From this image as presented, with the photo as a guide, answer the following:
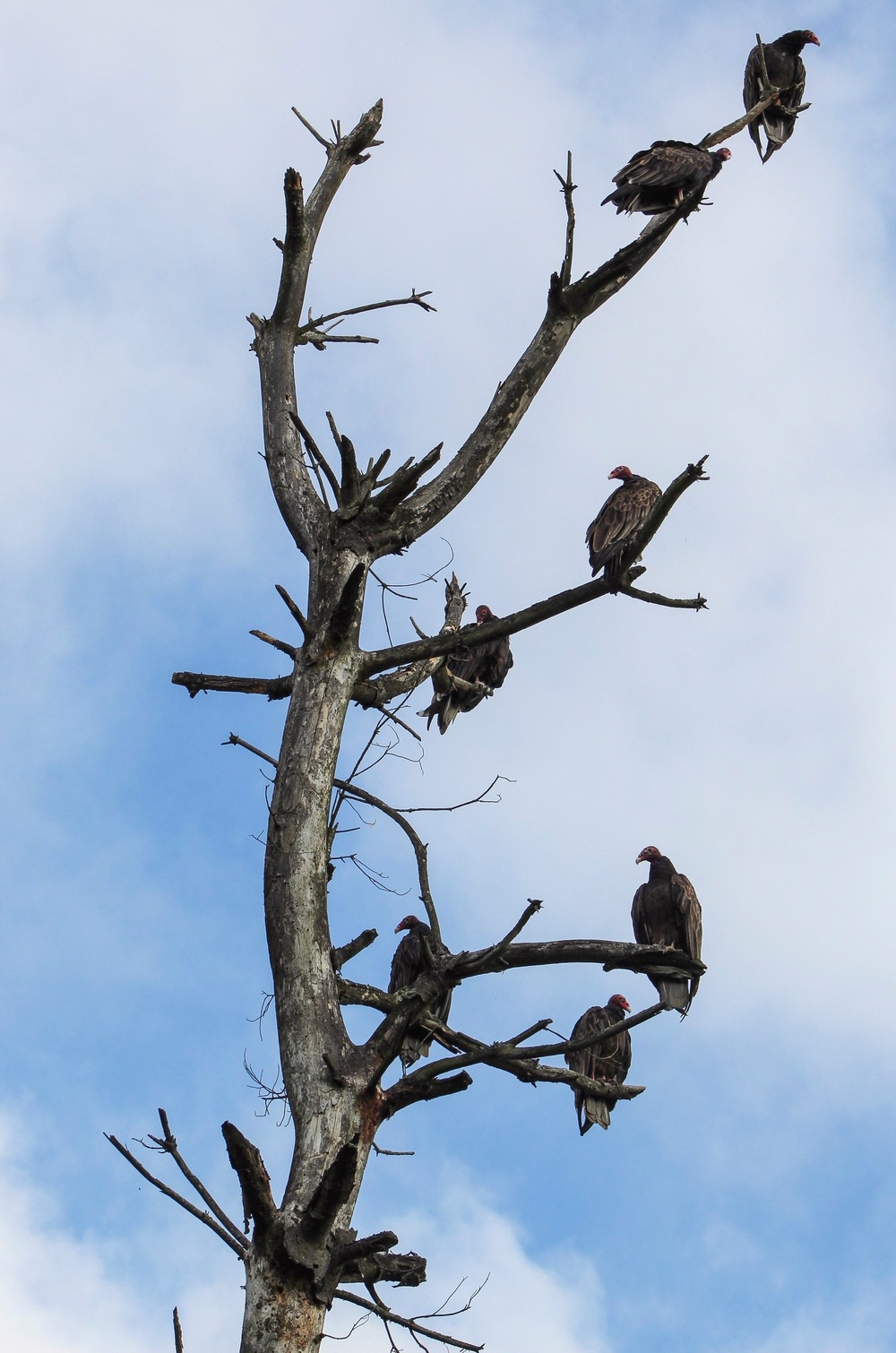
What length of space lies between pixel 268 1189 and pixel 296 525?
228cm

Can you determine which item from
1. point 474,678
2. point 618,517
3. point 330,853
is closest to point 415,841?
point 330,853

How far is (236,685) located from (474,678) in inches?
153

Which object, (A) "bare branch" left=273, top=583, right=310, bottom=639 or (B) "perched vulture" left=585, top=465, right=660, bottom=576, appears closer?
(A) "bare branch" left=273, top=583, right=310, bottom=639

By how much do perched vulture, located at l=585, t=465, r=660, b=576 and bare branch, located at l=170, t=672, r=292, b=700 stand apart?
205 cm

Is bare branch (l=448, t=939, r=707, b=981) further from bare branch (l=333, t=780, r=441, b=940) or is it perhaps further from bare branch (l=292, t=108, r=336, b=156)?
bare branch (l=292, t=108, r=336, b=156)

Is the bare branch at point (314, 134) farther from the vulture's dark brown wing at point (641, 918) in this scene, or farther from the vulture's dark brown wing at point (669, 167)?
the vulture's dark brown wing at point (641, 918)

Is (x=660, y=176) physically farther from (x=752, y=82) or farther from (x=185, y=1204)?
(x=185, y=1204)

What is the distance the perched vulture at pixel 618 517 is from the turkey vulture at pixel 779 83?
7.00ft

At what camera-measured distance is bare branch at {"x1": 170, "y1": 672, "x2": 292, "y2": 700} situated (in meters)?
4.01

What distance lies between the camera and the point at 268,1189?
273 centimetres

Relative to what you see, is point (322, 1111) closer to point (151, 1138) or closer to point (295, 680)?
point (151, 1138)

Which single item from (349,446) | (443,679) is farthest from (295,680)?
(443,679)

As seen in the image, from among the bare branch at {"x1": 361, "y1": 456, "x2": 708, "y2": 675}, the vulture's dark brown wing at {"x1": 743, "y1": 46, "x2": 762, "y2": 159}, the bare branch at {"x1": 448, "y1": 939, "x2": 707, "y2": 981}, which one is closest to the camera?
the bare branch at {"x1": 448, "y1": 939, "x2": 707, "y2": 981}

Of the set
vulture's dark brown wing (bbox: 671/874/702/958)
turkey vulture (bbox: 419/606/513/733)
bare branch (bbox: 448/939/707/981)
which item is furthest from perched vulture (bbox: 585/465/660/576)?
bare branch (bbox: 448/939/707/981)
